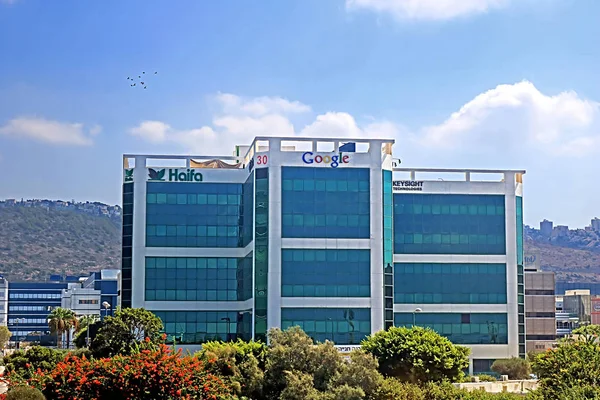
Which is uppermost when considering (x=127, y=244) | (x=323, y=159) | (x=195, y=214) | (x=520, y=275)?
(x=323, y=159)

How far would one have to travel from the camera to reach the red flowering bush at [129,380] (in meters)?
38.2

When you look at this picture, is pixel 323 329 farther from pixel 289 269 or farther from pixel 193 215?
pixel 193 215

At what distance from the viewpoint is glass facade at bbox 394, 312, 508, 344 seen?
86.3 meters

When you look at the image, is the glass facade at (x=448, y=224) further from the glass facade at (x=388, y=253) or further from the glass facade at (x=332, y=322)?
the glass facade at (x=332, y=322)

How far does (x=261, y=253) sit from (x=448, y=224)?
62.9 feet

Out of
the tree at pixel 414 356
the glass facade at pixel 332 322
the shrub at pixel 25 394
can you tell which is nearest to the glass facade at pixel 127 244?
the glass facade at pixel 332 322

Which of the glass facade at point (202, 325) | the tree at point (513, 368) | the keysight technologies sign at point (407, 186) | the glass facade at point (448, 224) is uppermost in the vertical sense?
the keysight technologies sign at point (407, 186)

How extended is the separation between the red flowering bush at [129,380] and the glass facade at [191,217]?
4450cm

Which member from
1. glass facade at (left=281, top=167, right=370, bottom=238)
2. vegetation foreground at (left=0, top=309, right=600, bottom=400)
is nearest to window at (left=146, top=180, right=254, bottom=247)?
glass facade at (left=281, top=167, right=370, bottom=238)

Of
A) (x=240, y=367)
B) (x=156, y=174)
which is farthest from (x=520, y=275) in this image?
(x=240, y=367)

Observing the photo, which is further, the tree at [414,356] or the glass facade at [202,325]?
the glass facade at [202,325]

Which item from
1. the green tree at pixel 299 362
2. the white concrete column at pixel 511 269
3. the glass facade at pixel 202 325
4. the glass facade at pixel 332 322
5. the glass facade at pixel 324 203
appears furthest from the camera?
the white concrete column at pixel 511 269

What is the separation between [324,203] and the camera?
7950 cm

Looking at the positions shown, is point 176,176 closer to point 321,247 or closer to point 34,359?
point 321,247
